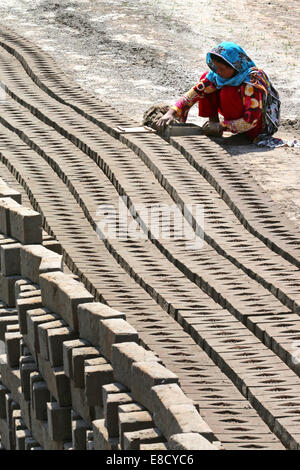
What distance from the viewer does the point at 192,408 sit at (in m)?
5.71

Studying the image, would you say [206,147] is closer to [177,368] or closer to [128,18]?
[177,368]

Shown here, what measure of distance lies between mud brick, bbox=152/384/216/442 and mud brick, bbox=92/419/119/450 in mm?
Answer: 453

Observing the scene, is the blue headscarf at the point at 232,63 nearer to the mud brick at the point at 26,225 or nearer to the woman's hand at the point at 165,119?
the woman's hand at the point at 165,119

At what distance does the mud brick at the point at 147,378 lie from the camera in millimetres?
6059

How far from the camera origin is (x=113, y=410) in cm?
638

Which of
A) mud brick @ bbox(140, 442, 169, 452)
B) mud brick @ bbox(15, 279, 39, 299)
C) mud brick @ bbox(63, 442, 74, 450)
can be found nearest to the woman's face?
mud brick @ bbox(15, 279, 39, 299)

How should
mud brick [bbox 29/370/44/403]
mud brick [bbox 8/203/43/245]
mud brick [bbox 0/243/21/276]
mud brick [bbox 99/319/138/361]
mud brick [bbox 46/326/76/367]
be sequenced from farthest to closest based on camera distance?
1. mud brick [bbox 0/243/21/276]
2. mud brick [bbox 8/203/43/245]
3. mud brick [bbox 29/370/44/403]
4. mud brick [bbox 46/326/76/367]
5. mud brick [bbox 99/319/138/361]

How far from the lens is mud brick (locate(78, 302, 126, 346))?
22.9ft

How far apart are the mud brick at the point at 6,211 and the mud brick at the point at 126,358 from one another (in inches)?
115

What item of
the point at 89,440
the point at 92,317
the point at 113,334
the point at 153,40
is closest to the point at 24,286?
the point at 92,317

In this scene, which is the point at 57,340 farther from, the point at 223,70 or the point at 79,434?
the point at 223,70

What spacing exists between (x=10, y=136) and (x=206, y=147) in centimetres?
231

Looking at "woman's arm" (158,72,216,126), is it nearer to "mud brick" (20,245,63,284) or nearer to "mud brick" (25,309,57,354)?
"mud brick" (20,245,63,284)

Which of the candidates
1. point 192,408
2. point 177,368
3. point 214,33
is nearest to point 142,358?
point 192,408
